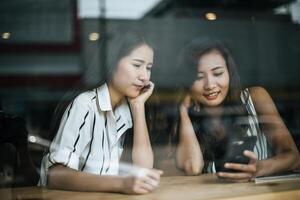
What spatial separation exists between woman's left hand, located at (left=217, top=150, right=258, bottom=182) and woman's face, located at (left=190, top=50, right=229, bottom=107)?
30 centimetres

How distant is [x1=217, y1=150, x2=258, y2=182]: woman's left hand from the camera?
2326 millimetres

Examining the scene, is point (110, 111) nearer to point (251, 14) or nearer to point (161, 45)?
point (161, 45)

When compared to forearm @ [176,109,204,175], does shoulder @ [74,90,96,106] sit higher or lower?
higher

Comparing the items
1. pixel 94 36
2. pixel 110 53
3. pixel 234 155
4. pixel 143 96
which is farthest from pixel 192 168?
pixel 94 36

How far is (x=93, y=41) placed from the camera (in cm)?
203

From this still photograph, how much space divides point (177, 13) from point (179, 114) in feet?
1.53

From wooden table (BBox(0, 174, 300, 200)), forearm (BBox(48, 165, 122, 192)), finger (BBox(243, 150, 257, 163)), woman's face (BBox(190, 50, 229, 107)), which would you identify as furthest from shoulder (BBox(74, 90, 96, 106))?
finger (BBox(243, 150, 257, 163))

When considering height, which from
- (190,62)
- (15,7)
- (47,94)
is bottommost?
(47,94)

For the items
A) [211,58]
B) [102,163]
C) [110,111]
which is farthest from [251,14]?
[102,163]

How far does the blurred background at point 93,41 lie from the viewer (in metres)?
1.93

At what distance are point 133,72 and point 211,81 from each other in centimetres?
41

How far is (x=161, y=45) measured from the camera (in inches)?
87.7

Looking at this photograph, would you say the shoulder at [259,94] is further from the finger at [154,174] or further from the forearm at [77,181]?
the forearm at [77,181]

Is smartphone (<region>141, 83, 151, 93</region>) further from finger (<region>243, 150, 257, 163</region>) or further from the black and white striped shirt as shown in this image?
finger (<region>243, 150, 257, 163</region>)
